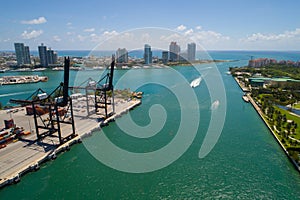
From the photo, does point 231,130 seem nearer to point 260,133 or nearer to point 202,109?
point 260,133

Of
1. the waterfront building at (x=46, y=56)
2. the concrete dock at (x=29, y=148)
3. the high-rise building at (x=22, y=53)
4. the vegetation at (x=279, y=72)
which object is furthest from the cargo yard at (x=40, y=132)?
the high-rise building at (x=22, y=53)

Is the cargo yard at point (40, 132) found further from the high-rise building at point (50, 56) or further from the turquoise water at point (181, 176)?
the high-rise building at point (50, 56)

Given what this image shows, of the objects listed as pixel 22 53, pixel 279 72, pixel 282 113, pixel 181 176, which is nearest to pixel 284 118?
pixel 282 113

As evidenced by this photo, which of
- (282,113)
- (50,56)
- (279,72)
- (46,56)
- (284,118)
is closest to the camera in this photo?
(284,118)

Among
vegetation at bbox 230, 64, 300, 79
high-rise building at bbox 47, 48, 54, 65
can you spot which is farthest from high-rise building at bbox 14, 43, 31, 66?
vegetation at bbox 230, 64, 300, 79

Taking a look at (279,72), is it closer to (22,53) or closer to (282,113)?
(282,113)

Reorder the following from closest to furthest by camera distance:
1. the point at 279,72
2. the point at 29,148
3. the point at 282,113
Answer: the point at 29,148 < the point at 282,113 < the point at 279,72


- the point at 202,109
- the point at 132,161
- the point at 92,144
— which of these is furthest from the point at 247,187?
the point at 202,109
